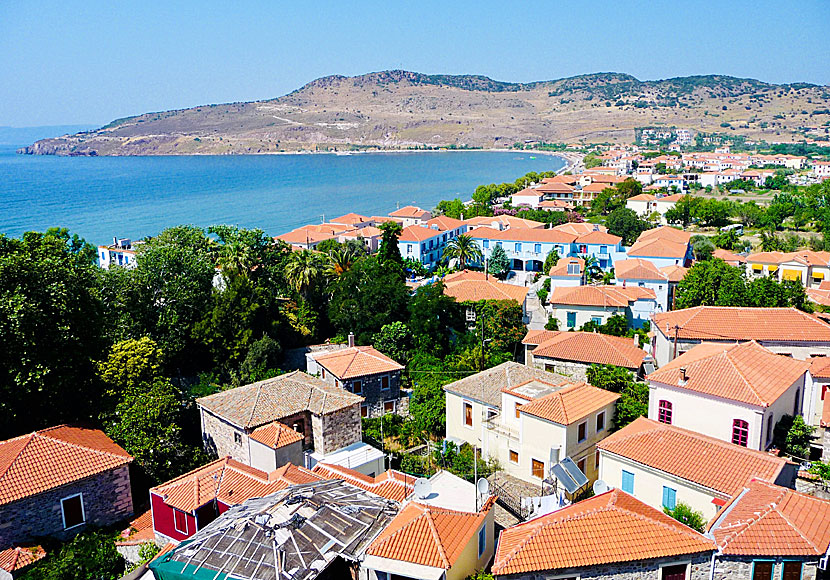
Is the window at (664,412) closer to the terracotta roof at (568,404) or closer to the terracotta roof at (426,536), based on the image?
the terracotta roof at (568,404)

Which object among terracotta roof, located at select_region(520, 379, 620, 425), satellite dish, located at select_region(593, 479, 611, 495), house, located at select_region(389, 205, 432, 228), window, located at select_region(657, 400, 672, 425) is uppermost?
house, located at select_region(389, 205, 432, 228)

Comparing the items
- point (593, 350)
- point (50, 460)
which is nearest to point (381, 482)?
point (50, 460)

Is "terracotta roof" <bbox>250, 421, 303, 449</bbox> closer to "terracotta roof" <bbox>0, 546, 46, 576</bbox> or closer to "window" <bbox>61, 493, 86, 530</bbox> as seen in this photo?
"window" <bbox>61, 493, 86, 530</bbox>

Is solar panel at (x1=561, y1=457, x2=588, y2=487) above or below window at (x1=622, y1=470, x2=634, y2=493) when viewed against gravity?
above

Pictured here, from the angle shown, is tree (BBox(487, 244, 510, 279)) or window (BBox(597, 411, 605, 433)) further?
tree (BBox(487, 244, 510, 279))

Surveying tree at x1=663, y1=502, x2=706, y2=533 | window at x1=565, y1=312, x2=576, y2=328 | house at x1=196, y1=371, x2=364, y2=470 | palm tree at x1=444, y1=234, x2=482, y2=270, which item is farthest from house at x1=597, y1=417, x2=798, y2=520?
palm tree at x1=444, y1=234, x2=482, y2=270

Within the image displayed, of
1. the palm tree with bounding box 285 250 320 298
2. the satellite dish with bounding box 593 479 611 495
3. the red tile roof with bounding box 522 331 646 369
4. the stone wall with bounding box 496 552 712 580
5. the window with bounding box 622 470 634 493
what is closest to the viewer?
the stone wall with bounding box 496 552 712 580

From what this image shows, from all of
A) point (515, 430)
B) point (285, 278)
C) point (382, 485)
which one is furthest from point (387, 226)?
point (382, 485)
